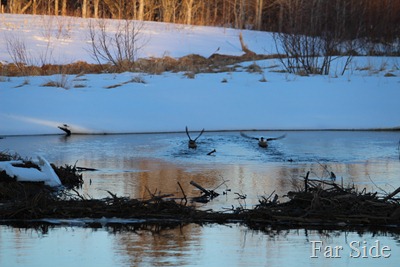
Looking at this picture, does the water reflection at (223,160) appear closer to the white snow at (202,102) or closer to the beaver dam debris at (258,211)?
the beaver dam debris at (258,211)

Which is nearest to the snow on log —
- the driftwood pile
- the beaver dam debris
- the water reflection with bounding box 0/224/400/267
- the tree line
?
the beaver dam debris

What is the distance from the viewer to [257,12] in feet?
144

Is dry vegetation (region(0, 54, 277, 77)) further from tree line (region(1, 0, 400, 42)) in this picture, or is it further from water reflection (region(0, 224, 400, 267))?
water reflection (region(0, 224, 400, 267))

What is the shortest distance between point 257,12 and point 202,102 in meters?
26.1

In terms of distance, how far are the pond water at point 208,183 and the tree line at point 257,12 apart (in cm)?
1027

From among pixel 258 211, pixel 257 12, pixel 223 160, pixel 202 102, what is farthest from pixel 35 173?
pixel 257 12

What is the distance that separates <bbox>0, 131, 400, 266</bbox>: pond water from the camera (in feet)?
22.2

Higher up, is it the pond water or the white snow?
the white snow

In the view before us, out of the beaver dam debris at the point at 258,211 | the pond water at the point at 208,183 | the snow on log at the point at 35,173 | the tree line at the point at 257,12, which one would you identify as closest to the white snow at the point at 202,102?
the pond water at the point at 208,183

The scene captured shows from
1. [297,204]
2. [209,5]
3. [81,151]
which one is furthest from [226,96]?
[209,5]

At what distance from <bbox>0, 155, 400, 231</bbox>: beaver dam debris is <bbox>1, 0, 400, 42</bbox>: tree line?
16.2 meters

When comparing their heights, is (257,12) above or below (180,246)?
above

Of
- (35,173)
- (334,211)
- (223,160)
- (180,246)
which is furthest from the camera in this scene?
(223,160)

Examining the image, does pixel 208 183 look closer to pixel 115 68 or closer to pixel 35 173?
pixel 35 173
